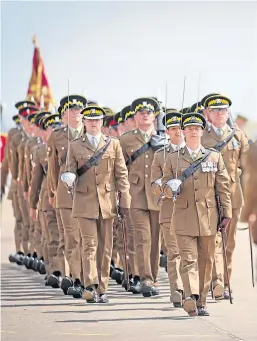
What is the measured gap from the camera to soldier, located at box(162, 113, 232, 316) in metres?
13.7

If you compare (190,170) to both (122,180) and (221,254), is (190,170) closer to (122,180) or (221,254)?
(122,180)

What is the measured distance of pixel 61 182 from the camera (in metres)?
16.2

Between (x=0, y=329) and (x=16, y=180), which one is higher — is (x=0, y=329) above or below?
below

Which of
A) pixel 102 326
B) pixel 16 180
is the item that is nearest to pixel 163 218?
pixel 102 326

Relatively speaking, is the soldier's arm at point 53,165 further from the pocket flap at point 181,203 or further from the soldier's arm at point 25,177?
the soldier's arm at point 25,177

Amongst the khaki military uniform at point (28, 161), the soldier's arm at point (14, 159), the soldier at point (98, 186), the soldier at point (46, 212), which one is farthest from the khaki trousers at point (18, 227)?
the soldier at point (98, 186)

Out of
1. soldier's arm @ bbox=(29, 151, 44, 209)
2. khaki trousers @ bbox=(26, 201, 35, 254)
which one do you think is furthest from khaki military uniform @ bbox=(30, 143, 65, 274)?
khaki trousers @ bbox=(26, 201, 35, 254)

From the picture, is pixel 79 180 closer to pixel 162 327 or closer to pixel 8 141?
pixel 162 327

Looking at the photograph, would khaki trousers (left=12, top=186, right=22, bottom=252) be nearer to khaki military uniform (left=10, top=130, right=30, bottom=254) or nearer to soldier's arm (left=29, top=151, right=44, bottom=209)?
khaki military uniform (left=10, top=130, right=30, bottom=254)

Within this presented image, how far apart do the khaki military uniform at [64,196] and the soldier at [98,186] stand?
521mm

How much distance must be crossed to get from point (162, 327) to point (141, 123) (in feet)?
13.4

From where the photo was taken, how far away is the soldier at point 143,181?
16.2m

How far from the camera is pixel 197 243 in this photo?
→ 13.9 metres

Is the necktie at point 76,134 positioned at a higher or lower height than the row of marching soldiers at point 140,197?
higher
